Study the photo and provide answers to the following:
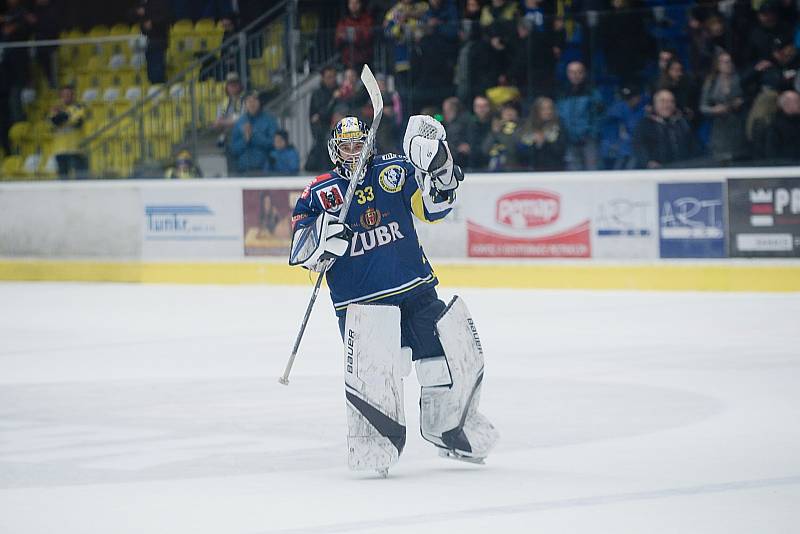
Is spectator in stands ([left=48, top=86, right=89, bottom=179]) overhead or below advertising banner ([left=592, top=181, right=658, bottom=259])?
overhead

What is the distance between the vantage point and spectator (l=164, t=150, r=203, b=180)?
15.9 metres

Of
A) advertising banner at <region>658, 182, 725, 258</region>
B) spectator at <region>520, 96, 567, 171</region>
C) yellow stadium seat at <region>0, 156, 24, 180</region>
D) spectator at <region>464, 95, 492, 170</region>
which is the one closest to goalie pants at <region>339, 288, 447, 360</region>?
advertising banner at <region>658, 182, 725, 258</region>

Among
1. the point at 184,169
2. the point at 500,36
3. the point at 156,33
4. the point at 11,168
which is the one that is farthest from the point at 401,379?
the point at 156,33

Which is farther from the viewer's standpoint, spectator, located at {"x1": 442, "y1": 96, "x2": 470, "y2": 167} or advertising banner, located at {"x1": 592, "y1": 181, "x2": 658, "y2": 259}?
spectator, located at {"x1": 442, "y1": 96, "x2": 470, "y2": 167}

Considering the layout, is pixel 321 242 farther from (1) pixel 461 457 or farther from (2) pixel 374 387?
(1) pixel 461 457

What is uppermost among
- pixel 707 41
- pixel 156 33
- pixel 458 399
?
pixel 156 33

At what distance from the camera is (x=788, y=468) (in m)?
5.87

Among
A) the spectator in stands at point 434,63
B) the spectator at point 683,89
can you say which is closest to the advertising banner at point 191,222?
the spectator in stands at point 434,63

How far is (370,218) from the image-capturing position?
6180 mm

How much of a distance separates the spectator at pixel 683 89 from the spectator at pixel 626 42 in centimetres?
29

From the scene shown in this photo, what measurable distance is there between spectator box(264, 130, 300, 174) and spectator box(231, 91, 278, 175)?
0.18 feet

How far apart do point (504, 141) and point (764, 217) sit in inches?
103

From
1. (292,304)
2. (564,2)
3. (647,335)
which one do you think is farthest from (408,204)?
(564,2)

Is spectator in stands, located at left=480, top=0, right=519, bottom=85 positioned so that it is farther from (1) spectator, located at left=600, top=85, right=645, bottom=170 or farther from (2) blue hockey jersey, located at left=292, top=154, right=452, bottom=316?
(2) blue hockey jersey, located at left=292, top=154, right=452, bottom=316
